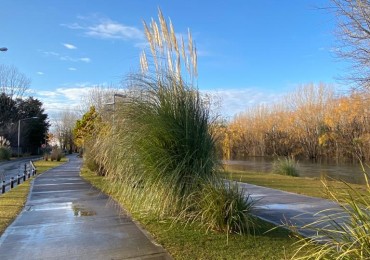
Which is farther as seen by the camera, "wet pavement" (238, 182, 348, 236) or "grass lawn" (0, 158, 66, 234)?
"grass lawn" (0, 158, 66, 234)

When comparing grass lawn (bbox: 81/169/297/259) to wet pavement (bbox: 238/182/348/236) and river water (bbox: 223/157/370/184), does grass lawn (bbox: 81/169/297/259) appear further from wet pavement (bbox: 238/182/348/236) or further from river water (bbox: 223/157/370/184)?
river water (bbox: 223/157/370/184)

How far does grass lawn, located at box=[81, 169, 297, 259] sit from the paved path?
0.86ft

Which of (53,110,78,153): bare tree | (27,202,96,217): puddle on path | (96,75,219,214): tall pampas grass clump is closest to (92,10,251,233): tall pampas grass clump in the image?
(96,75,219,214): tall pampas grass clump

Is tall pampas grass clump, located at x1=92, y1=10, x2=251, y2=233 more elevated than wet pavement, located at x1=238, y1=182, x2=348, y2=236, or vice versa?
tall pampas grass clump, located at x1=92, y1=10, x2=251, y2=233

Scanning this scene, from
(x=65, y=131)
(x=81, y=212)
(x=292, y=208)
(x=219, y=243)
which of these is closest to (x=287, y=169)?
(x=292, y=208)

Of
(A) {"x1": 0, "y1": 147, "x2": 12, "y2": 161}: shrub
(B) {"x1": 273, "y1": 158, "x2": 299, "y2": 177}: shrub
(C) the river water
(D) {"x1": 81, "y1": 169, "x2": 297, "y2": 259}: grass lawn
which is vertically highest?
(A) {"x1": 0, "y1": 147, "x2": 12, "y2": 161}: shrub

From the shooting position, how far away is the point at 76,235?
708 centimetres

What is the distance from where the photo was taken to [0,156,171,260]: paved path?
583cm

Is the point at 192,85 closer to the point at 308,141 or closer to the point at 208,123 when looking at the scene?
the point at 208,123

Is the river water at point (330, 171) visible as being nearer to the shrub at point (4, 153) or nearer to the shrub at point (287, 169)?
the shrub at point (287, 169)

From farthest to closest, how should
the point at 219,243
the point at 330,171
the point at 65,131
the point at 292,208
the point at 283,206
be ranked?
the point at 65,131 < the point at 330,171 < the point at 283,206 < the point at 292,208 < the point at 219,243

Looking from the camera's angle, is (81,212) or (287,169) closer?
(81,212)

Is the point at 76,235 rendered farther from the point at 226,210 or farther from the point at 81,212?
the point at 226,210

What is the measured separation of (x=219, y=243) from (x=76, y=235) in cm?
272
